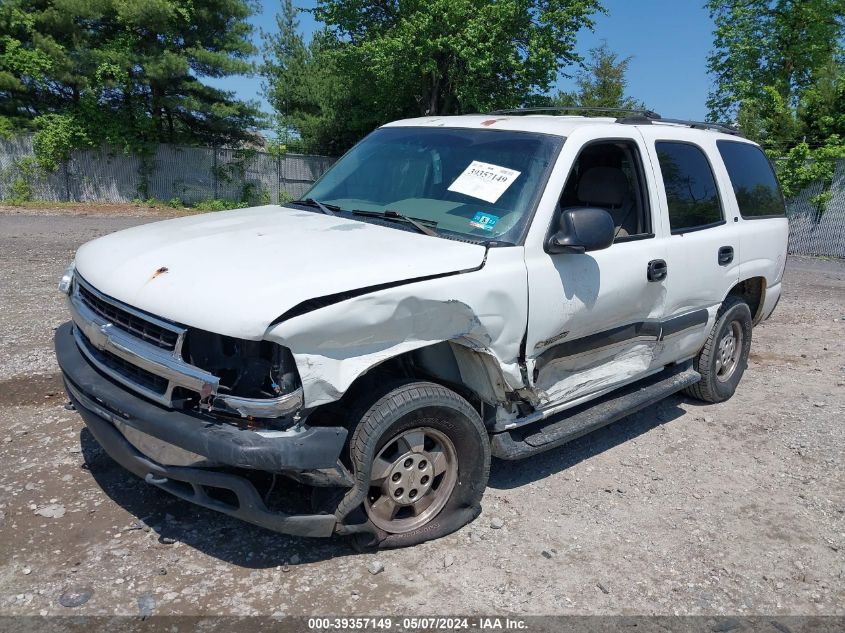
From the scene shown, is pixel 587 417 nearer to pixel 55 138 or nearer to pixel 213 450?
pixel 213 450

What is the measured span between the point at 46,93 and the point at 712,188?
2344 centimetres

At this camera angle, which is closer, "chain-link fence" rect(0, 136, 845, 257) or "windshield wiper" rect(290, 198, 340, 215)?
"windshield wiper" rect(290, 198, 340, 215)

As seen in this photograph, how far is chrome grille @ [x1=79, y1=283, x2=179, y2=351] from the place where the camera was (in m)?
2.86

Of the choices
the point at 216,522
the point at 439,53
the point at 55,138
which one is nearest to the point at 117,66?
the point at 55,138

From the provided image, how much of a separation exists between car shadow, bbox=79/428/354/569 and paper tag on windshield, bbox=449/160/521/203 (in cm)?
199

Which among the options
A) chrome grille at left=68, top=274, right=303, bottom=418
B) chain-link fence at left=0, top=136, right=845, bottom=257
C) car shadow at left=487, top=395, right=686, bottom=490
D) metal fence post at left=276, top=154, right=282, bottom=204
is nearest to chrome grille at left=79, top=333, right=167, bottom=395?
chrome grille at left=68, top=274, right=303, bottom=418

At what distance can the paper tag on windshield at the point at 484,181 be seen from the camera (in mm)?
3756

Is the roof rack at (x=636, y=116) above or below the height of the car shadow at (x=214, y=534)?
above

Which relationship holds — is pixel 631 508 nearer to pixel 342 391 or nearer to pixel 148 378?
pixel 342 391

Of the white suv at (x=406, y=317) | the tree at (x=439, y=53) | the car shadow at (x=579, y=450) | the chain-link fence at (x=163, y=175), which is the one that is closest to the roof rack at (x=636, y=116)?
the white suv at (x=406, y=317)

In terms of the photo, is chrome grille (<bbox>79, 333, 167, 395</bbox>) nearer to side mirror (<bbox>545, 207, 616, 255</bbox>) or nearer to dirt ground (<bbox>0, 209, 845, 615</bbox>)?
dirt ground (<bbox>0, 209, 845, 615</bbox>)

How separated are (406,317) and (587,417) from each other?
171cm

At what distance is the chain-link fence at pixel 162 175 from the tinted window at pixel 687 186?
65.1 ft

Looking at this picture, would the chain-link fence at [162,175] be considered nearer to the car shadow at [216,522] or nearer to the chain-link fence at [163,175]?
the chain-link fence at [163,175]
